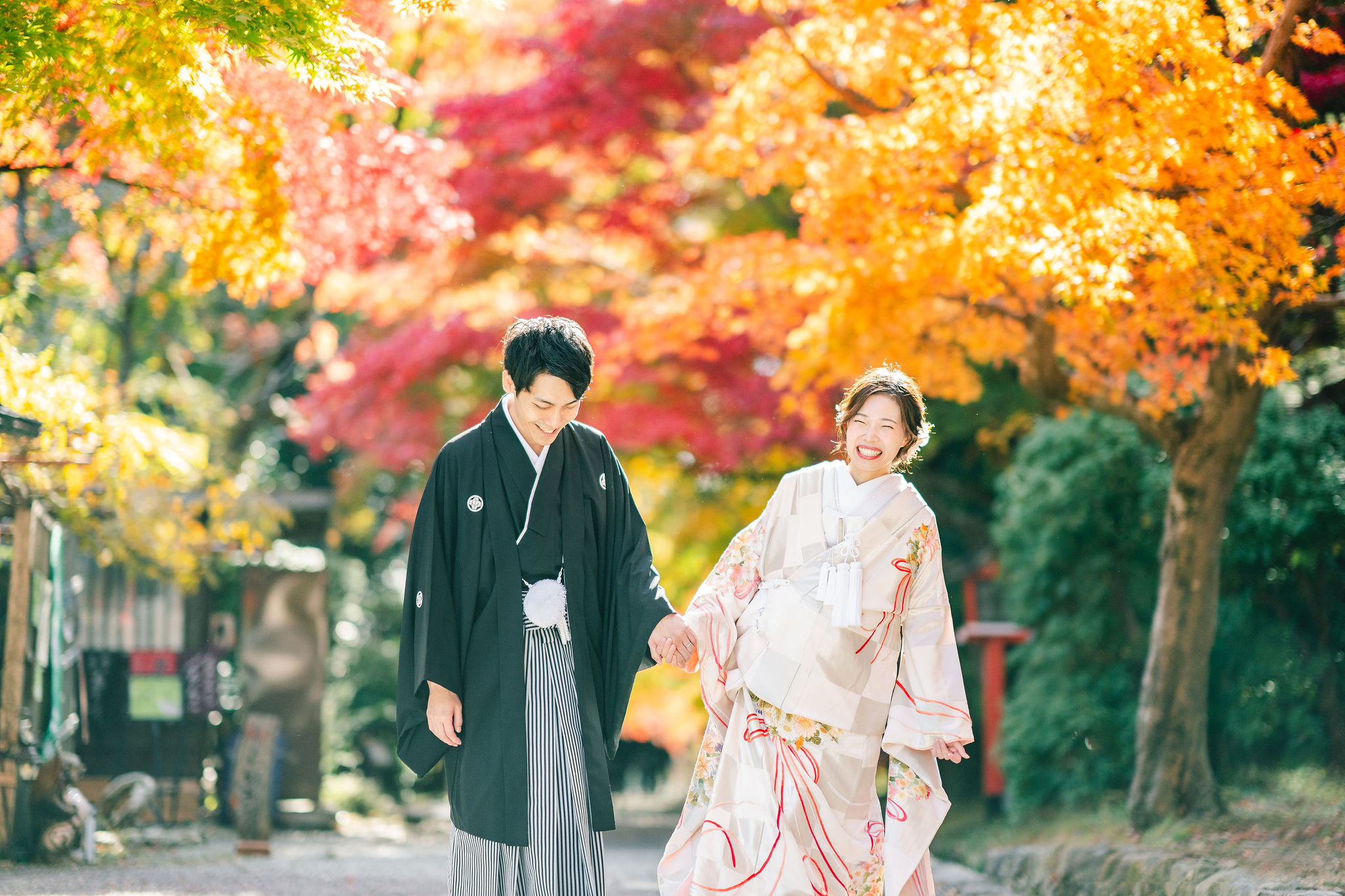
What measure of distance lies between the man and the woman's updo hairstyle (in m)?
0.89

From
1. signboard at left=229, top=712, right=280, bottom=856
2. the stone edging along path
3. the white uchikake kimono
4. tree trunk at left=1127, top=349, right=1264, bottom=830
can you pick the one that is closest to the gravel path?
signboard at left=229, top=712, right=280, bottom=856

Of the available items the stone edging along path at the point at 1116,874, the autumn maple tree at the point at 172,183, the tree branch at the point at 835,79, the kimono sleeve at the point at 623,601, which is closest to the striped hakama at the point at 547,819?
the kimono sleeve at the point at 623,601

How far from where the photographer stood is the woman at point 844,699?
388 centimetres

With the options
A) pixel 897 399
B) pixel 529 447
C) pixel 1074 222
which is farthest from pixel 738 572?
pixel 1074 222

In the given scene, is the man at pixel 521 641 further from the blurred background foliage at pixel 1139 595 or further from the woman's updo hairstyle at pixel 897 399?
the blurred background foliage at pixel 1139 595

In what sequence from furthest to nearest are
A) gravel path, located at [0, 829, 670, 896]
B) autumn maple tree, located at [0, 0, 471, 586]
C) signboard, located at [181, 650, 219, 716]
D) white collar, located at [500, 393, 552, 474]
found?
1. signboard, located at [181, 650, 219, 716]
2. gravel path, located at [0, 829, 670, 896]
3. autumn maple tree, located at [0, 0, 471, 586]
4. white collar, located at [500, 393, 552, 474]

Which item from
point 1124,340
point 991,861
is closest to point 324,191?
point 1124,340

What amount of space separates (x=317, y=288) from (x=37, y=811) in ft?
20.8

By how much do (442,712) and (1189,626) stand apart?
432 cm

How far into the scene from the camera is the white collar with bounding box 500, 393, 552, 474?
366 cm

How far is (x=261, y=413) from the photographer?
46.6ft

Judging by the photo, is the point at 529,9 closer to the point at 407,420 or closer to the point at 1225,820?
the point at 407,420

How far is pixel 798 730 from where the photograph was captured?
12.9 feet

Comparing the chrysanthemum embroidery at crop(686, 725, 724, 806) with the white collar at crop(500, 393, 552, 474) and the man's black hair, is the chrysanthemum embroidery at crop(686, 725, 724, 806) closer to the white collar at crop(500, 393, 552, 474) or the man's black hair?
the white collar at crop(500, 393, 552, 474)
